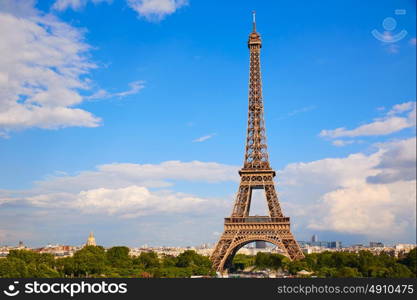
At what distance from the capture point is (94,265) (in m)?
63.4

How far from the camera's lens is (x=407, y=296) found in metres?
30.0

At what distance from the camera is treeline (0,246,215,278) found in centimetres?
5281

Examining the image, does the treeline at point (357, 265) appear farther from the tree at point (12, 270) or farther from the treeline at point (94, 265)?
the tree at point (12, 270)

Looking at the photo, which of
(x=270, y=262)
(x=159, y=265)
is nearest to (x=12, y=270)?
(x=159, y=265)

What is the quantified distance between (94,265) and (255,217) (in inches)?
812

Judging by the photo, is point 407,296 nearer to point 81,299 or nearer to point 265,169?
point 81,299

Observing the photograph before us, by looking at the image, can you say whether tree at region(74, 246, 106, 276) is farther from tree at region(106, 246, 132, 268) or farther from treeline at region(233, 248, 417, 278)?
treeline at region(233, 248, 417, 278)

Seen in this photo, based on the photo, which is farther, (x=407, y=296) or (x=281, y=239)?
(x=281, y=239)

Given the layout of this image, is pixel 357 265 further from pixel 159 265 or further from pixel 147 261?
pixel 147 261

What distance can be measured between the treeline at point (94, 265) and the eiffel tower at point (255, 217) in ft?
15.2

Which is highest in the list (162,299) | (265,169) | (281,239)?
(265,169)

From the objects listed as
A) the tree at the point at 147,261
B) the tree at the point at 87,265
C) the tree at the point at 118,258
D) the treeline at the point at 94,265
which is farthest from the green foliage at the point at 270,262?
the tree at the point at 87,265

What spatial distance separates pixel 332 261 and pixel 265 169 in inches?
596

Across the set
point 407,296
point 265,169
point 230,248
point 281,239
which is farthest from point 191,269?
point 407,296
